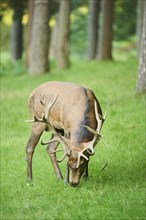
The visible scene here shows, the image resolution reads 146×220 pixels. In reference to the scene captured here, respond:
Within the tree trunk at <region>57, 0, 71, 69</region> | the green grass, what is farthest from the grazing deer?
the tree trunk at <region>57, 0, 71, 69</region>

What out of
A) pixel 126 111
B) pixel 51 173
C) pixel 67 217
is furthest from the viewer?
pixel 126 111

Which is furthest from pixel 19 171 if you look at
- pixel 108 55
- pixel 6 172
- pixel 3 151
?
pixel 108 55

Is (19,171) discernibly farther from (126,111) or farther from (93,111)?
(126,111)

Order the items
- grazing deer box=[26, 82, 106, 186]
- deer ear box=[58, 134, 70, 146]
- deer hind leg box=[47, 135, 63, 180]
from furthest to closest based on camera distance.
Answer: deer hind leg box=[47, 135, 63, 180] → deer ear box=[58, 134, 70, 146] → grazing deer box=[26, 82, 106, 186]

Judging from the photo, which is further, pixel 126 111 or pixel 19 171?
pixel 126 111

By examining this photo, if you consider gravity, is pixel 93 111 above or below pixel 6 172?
above

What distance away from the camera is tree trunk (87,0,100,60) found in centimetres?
2861

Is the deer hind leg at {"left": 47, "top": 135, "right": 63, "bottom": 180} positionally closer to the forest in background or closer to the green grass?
the green grass

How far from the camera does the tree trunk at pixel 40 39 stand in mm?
20375

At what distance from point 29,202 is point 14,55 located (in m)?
23.9

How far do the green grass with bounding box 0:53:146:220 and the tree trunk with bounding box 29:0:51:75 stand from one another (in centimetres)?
593

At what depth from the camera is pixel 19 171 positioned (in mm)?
9555

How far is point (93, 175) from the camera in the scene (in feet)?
29.1

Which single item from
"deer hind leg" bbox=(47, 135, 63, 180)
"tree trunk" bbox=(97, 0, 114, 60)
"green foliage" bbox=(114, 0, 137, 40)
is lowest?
"green foliage" bbox=(114, 0, 137, 40)
